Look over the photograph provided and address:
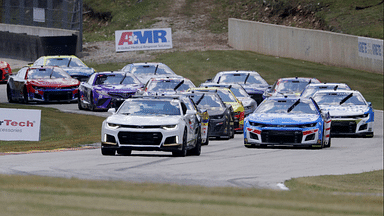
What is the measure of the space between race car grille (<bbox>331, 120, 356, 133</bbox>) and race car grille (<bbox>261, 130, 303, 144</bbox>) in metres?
4.09

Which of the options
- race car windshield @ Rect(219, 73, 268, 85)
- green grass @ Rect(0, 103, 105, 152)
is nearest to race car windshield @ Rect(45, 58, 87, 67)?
green grass @ Rect(0, 103, 105, 152)

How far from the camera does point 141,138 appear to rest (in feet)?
49.2

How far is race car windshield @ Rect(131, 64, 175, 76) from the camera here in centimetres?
3206

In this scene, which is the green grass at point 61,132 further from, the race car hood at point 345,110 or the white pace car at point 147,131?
the race car hood at point 345,110

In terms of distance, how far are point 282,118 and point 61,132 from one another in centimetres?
711

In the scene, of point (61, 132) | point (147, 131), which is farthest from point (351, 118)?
point (147, 131)

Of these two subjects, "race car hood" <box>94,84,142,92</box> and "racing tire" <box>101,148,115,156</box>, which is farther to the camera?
"race car hood" <box>94,84,142,92</box>


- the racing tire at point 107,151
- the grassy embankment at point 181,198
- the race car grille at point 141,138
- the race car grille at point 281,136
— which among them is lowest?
the race car grille at point 281,136

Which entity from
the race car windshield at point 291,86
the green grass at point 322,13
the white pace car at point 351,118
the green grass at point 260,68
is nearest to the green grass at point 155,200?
the white pace car at point 351,118

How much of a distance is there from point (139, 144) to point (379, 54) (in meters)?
32.4

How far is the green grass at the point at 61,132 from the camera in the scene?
18.5 meters

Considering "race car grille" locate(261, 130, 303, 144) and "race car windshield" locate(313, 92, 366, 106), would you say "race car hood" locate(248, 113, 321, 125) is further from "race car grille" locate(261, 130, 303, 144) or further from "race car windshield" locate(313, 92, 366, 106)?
"race car windshield" locate(313, 92, 366, 106)

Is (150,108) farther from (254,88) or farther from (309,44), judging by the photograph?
(309,44)

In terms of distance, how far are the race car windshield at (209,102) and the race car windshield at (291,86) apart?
5.71 meters
